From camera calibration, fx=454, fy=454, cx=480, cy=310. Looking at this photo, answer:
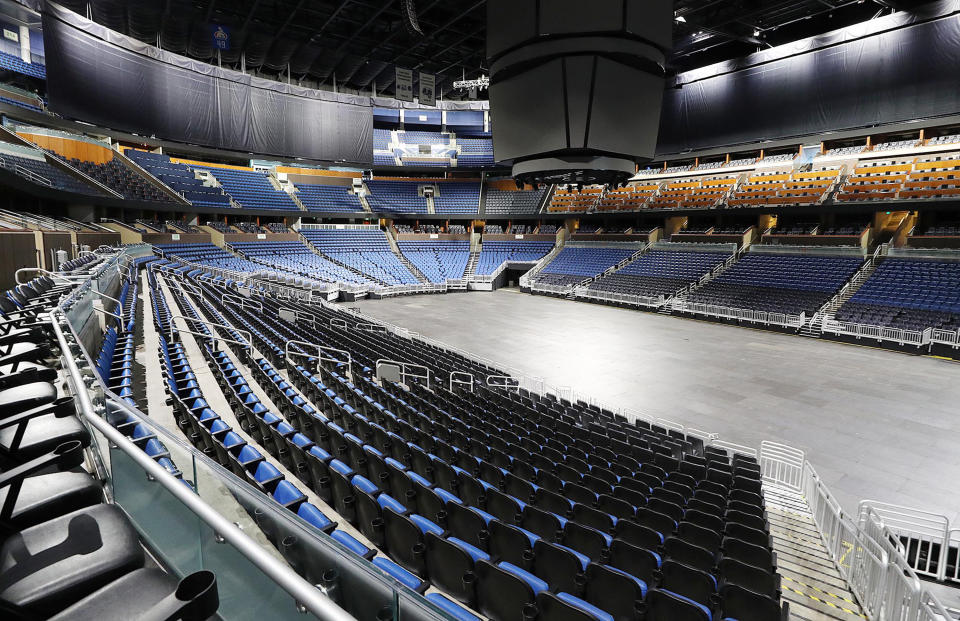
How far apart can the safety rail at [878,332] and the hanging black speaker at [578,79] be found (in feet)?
52.6

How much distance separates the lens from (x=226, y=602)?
156 centimetres

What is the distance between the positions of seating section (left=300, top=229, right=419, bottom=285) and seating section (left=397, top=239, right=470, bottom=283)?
1.54 m

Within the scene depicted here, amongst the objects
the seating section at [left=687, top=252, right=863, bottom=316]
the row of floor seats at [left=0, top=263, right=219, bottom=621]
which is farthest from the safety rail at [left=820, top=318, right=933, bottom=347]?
the row of floor seats at [left=0, top=263, right=219, bottom=621]

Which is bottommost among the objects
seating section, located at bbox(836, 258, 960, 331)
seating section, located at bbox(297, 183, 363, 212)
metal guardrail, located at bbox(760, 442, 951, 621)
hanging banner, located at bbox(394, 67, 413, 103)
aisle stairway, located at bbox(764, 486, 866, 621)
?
aisle stairway, located at bbox(764, 486, 866, 621)

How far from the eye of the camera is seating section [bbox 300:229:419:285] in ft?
114

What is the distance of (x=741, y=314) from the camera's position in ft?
73.9

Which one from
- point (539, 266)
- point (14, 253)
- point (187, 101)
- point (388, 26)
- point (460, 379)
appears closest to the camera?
point (14, 253)

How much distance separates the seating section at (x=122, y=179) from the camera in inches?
1008

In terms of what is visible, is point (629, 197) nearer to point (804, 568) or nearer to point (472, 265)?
point (472, 265)

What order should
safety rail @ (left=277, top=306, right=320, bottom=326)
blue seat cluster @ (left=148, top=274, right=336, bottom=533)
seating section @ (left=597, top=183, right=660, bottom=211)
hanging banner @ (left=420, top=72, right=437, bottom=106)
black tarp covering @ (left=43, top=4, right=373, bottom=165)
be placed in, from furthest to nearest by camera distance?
seating section @ (left=597, top=183, right=660, bottom=211)
black tarp covering @ (left=43, top=4, right=373, bottom=165)
hanging banner @ (left=420, top=72, right=437, bottom=106)
safety rail @ (left=277, top=306, right=320, bottom=326)
blue seat cluster @ (left=148, top=274, right=336, bottom=533)

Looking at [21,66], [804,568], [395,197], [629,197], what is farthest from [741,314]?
[21,66]

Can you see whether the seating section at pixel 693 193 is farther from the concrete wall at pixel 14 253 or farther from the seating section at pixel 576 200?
the concrete wall at pixel 14 253

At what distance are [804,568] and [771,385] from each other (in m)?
8.67

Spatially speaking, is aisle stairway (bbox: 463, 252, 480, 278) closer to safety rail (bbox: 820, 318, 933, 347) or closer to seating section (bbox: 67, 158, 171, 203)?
seating section (bbox: 67, 158, 171, 203)
